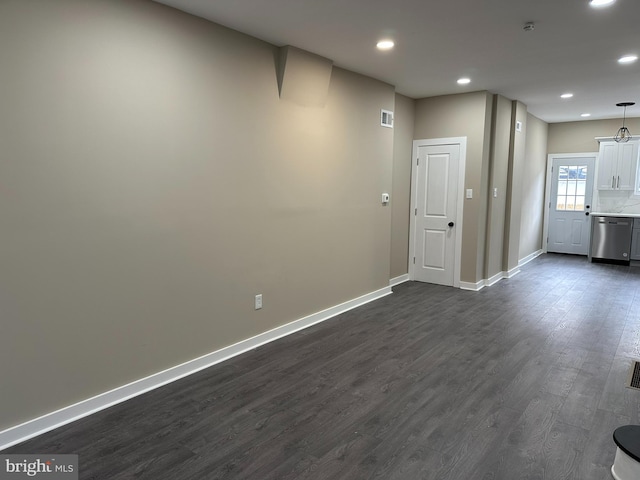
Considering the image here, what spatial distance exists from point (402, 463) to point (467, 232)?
168 inches

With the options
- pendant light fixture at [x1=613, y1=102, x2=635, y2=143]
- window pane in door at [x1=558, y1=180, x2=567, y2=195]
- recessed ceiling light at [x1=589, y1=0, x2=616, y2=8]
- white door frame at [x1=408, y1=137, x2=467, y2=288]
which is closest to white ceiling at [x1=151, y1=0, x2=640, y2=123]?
recessed ceiling light at [x1=589, y1=0, x2=616, y2=8]

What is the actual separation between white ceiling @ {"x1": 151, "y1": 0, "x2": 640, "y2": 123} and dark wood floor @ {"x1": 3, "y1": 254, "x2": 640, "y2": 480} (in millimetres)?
2742

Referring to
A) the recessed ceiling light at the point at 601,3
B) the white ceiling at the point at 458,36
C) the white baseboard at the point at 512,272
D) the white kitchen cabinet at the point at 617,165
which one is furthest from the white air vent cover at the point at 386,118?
the white kitchen cabinet at the point at 617,165

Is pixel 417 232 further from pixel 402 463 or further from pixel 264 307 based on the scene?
pixel 402 463

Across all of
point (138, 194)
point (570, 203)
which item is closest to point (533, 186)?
point (570, 203)

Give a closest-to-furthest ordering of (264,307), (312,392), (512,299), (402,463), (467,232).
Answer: (402,463), (312,392), (264,307), (512,299), (467,232)

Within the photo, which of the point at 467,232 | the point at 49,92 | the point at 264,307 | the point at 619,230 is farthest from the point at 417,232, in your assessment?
the point at 49,92

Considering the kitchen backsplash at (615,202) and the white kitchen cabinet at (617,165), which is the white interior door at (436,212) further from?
the kitchen backsplash at (615,202)

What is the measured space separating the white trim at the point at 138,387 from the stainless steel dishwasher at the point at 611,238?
6540 mm

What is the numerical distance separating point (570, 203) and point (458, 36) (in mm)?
6862

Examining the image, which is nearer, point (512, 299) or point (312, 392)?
point (312, 392)

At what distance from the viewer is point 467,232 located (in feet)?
19.6

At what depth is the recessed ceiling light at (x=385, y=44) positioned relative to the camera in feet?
12.3

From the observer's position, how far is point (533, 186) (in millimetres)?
8508
